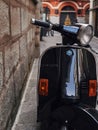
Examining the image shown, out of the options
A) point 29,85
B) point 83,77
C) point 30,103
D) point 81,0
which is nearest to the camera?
point 83,77

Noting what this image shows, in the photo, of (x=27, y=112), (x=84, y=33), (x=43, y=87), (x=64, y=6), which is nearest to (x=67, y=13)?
(x=64, y=6)

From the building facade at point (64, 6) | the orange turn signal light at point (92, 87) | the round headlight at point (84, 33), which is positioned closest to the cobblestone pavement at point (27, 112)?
the orange turn signal light at point (92, 87)

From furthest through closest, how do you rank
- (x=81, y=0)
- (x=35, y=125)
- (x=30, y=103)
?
(x=81, y=0), (x=30, y=103), (x=35, y=125)

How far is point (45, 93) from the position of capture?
246 cm

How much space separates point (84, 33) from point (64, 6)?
2957cm

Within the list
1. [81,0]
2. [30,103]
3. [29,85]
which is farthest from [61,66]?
[81,0]

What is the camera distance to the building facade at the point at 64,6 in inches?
1190

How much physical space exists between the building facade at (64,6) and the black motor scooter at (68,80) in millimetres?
27923

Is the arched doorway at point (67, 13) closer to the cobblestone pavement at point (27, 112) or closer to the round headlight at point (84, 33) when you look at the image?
the cobblestone pavement at point (27, 112)

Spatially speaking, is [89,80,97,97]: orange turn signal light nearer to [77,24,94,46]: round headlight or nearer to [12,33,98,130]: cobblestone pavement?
[77,24,94,46]: round headlight

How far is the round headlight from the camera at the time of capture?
2227mm

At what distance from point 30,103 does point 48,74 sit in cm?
130

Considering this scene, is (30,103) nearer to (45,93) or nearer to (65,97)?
(45,93)

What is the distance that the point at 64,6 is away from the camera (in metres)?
31.1
